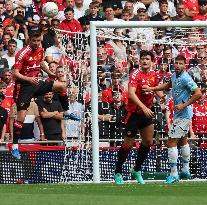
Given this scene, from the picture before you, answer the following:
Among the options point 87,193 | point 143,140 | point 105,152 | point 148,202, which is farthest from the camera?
point 105,152

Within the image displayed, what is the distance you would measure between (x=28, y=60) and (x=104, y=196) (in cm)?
543

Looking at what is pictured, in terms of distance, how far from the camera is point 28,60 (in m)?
17.0

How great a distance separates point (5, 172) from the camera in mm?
18344

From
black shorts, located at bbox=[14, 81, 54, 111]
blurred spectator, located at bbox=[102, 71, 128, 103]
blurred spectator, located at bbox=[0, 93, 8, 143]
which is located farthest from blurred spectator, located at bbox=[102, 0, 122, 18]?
black shorts, located at bbox=[14, 81, 54, 111]

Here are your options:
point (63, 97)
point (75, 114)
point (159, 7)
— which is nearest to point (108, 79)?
point (75, 114)

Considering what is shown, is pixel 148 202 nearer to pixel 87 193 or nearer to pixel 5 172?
pixel 87 193

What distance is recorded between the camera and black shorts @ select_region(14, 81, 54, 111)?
55.6 ft

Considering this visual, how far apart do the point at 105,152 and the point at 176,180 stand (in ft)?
6.84

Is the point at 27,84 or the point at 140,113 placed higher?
the point at 27,84

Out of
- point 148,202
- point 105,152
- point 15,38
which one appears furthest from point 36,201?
point 15,38

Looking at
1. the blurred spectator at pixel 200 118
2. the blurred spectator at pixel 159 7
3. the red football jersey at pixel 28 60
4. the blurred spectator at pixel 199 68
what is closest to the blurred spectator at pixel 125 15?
the blurred spectator at pixel 159 7

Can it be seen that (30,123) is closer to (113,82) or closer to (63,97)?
(63,97)

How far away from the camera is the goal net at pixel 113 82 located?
714 inches

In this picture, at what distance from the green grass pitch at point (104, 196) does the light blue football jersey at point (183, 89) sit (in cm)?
216
